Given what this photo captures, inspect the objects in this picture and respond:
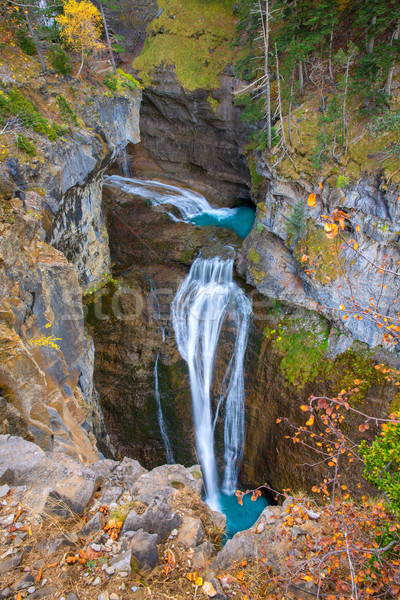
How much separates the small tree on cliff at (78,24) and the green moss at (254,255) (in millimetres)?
11114

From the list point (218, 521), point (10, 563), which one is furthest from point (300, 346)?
point (10, 563)

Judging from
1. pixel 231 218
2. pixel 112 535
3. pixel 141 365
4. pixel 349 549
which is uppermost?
pixel 231 218

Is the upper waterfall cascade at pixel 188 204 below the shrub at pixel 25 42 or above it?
below

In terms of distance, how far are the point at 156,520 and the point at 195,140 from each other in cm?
2258

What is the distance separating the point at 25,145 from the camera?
10.7 meters

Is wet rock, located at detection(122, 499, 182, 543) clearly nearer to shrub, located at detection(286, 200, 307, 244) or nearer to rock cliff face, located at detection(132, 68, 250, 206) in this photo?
shrub, located at detection(286, 200, 307, 244)

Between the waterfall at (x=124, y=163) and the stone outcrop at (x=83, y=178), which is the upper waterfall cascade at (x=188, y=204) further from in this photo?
the stone outcrop at (x=83, y=178)

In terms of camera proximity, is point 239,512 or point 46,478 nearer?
point 46,478

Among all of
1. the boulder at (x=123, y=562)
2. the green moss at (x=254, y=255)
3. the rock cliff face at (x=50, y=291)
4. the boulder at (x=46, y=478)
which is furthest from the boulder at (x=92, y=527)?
the green moss at (x=254, y=255)

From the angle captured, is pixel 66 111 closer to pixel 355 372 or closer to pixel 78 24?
pixel 78 24

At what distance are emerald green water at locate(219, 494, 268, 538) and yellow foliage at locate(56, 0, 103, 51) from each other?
2207 cm

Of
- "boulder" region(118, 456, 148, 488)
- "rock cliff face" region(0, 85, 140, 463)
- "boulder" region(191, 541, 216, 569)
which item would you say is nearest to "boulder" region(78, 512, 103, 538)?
"boulder" region(118, 456, 148, 488)

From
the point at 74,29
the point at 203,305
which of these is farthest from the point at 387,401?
the point at 74,29

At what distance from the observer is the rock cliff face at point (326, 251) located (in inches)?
484
